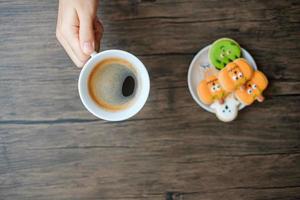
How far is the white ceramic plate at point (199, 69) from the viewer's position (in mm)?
879

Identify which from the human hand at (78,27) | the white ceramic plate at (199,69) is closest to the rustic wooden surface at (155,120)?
the white ceramic plate at (199,69)

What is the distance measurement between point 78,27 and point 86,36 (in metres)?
0.05

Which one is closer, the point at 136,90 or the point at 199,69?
the point at 136,90

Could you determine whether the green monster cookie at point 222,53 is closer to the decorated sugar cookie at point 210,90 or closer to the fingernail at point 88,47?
the decorated sugar cookie at point 210,90

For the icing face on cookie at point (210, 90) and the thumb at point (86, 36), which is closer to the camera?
the thumb at point (86, 36)

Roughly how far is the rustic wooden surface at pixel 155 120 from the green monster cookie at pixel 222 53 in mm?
35

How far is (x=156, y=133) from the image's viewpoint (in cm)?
90

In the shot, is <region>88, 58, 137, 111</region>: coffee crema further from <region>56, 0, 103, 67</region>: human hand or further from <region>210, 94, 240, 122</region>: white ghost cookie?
<region>210, 94, 240, 122</region>: white ghost cookie

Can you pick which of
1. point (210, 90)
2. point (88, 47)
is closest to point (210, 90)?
point (210, 90)

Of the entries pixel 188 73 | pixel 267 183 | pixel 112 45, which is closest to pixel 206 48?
pixel 188 73

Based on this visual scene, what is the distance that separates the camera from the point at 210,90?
2.80ft

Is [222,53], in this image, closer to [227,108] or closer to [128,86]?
[227,108]

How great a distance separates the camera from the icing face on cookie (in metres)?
0.85

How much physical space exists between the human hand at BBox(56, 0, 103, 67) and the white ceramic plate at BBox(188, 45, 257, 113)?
0.64 feet
